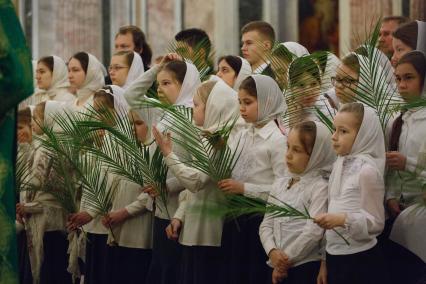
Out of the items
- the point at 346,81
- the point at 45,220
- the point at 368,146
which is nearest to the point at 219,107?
the point at 346,81

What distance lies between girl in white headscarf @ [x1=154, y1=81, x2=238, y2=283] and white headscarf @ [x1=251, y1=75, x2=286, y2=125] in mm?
339

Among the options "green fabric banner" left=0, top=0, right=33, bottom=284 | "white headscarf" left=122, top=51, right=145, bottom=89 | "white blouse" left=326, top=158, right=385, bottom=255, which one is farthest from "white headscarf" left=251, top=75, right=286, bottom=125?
"green fabric banner" left=0, top=0, right=33, bottom=284

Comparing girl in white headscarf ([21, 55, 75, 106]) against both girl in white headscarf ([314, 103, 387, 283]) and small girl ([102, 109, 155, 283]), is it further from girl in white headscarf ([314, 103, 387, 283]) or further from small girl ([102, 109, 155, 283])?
girl in white headscarf ([314, 103, 387, 283])

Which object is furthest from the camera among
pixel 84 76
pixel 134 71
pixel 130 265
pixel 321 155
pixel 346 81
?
pixel 84 76

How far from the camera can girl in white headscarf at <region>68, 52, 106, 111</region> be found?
10.3m

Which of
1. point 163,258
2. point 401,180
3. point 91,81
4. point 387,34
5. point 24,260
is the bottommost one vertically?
point 24,260

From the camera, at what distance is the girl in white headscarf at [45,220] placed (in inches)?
364

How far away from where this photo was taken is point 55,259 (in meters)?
9.67

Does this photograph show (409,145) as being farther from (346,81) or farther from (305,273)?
(305,273)

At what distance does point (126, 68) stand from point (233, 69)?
1.15 metres

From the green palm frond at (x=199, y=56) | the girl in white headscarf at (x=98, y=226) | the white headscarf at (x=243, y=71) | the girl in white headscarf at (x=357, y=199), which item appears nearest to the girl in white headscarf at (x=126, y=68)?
the girl in white headscarf at (x=98, y=226)

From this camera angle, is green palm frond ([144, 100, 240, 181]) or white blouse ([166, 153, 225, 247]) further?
white blouse ([166, 153, 225, 247])

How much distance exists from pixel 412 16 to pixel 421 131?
649 cm

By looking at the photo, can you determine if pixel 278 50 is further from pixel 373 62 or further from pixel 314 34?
pixel 314 34
